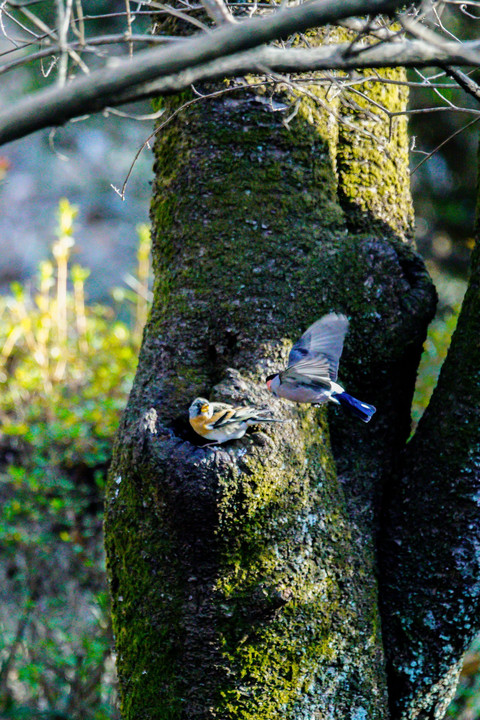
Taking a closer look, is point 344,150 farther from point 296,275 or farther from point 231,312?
point 231,312

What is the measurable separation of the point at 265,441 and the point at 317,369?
248 mm

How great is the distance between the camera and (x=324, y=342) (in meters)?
1.85

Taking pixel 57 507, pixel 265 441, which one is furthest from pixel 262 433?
pixel 57 507

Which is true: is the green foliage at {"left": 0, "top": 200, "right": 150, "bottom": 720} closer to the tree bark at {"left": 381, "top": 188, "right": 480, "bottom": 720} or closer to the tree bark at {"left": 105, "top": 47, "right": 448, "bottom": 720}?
the tree bark at {"left": 105, "top": 47, "right": 448, "bottom": 720}

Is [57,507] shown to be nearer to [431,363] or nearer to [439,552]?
[439,552]

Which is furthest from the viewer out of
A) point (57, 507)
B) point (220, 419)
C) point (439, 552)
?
point (57, 507)

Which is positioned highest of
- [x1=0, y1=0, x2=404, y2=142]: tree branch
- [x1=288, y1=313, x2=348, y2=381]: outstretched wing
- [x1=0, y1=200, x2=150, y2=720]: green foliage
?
[x1=0, y1=0, x2=404, y2=142]: tree branch

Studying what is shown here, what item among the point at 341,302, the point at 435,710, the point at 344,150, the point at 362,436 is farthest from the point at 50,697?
the point at 344,150

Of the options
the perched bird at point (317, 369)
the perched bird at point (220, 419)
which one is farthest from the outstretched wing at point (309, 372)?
the perched bird at point (220, 419)

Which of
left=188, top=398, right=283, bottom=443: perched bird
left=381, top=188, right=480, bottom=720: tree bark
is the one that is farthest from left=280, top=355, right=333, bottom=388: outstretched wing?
left=381, top=188, right=480, bottom=720: tree bark

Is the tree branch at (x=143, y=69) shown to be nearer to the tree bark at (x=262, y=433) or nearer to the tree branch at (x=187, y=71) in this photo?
the tree branch at (x=187, y=71)

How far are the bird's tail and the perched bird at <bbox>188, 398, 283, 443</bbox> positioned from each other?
0.28m

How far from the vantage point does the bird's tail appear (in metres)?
1.92

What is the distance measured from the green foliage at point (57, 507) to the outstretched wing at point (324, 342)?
1.74m
